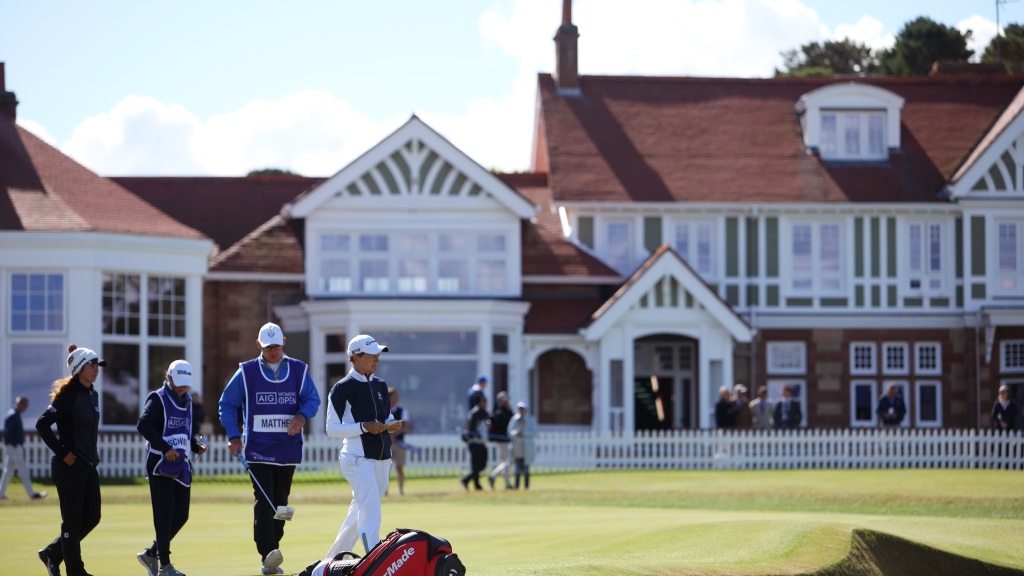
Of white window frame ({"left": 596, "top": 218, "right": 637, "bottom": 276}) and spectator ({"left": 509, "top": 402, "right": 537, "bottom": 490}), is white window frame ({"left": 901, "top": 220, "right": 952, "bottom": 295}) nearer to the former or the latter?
white window frame ({"left": 596, "top": 218, "right": 637, "bottom": 276})

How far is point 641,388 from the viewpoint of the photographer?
38062mm

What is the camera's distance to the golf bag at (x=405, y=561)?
1098 cm

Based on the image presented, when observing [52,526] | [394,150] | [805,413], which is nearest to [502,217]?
[394,150]

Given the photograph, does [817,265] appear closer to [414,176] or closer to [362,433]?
Result: [414,176]

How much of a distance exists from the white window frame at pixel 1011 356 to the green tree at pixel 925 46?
96.4 feet

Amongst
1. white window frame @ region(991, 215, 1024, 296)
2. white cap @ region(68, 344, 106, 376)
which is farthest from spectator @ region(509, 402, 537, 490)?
white window frame @ region(991, 215, 1024, 296)

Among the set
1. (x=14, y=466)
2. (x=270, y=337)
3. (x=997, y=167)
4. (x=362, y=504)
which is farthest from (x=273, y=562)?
(x=997, y=167)

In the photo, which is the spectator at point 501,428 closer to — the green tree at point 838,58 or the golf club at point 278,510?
the golf club at point 278,510

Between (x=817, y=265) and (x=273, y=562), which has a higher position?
(x=817, y=265)

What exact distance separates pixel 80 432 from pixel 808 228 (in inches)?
1110

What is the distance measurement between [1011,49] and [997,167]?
26.8 m

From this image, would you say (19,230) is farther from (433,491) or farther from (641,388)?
(641,388)

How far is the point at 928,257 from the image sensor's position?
127 ft

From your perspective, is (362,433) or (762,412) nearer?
(362,433)
